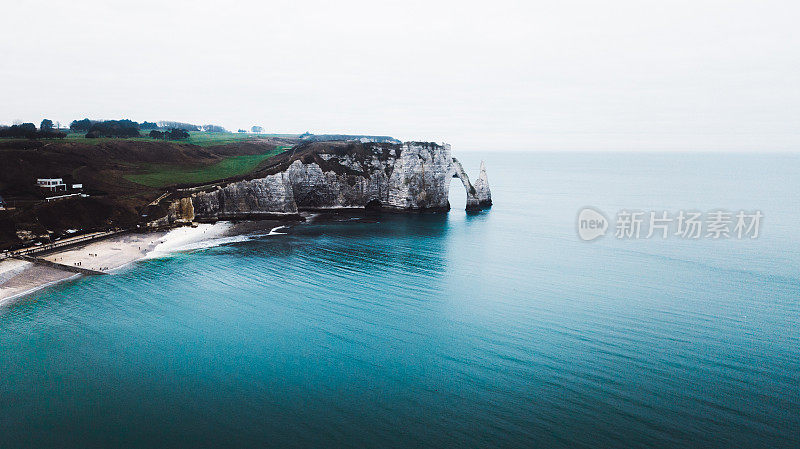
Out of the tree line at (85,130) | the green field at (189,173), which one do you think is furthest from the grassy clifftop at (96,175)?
the tree line at (85,130)

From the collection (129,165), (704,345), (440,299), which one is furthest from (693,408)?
(129,165)

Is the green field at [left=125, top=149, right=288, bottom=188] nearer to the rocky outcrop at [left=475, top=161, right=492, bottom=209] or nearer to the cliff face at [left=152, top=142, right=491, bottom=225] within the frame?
the cliff face at [left=152, top=142, right=491, bottom=225]

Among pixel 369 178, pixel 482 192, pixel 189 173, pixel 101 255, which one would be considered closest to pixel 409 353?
pixel 101 255

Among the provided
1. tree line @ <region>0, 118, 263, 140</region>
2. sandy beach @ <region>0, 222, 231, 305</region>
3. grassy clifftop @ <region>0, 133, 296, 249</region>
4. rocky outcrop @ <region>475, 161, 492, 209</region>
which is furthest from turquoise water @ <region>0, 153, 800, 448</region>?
tree line @ <region>0, 118, 263, 140</region>

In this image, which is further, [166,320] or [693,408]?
[166,320]

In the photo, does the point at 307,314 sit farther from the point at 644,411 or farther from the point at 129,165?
the point at 129,165

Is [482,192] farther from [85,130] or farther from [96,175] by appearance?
[85,130]
